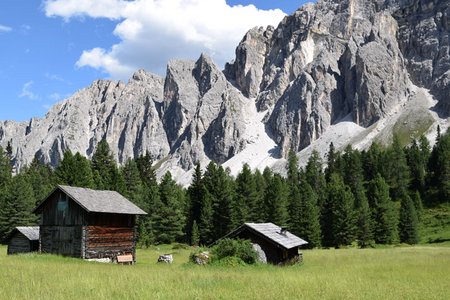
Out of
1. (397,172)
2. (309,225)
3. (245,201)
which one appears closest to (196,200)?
(245,201)

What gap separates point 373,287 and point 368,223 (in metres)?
61.0

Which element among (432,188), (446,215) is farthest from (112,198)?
(432,188)

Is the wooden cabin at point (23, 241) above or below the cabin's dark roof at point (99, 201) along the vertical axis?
below

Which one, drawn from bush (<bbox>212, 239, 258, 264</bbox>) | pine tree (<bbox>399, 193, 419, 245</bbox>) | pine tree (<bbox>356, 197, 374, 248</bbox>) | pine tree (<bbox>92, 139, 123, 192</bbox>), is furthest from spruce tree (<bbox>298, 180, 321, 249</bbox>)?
bush (<bbox>212, 239, 258, 264</bbox>)

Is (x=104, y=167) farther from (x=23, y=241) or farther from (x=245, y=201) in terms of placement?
(x=23, y=241)

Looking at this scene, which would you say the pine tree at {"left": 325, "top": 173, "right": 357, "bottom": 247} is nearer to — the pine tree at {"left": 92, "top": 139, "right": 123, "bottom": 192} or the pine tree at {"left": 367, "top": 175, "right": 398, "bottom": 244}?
the pine tree at {"left": 367, "top": 175, "right": 398, "bottom": 244}

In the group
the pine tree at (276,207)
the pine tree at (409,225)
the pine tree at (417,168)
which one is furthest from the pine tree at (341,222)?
the pine tree at (417,168)

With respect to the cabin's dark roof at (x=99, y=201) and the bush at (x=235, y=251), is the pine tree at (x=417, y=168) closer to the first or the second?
the cabin's dark roof at (x=99, y=201)

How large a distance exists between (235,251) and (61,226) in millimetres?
18524

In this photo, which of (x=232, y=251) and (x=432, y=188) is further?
(x=432, y=188)

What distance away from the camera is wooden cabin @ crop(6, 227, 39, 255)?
45.6m

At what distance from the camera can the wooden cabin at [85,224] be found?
39719 millimetres

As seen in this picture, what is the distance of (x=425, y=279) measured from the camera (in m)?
22.0

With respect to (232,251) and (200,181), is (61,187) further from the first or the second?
(200,181)
